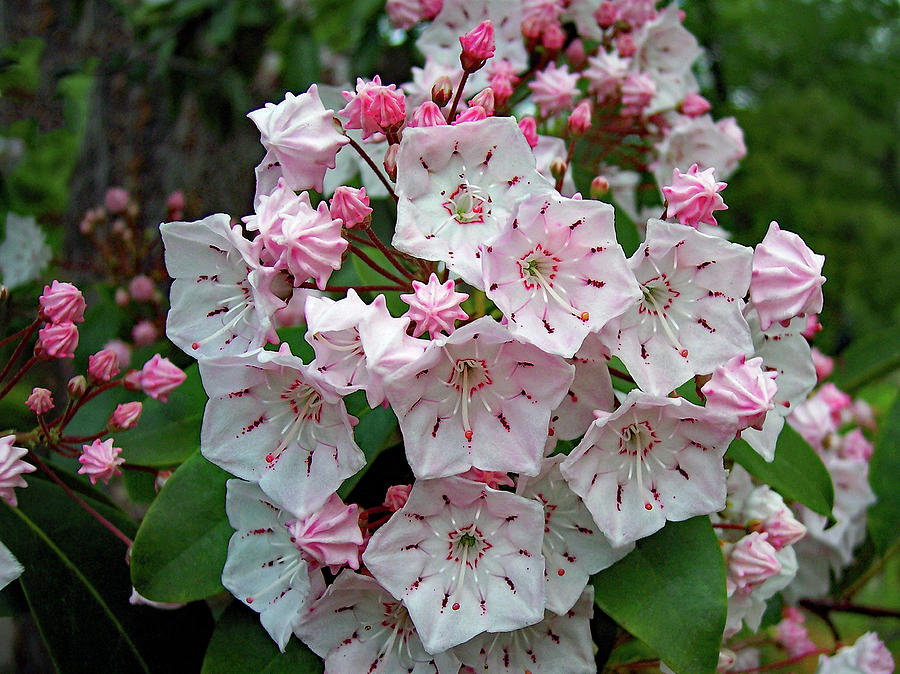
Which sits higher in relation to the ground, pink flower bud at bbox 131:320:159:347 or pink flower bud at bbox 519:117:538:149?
pink flower bud at bbox 519:117:538:149

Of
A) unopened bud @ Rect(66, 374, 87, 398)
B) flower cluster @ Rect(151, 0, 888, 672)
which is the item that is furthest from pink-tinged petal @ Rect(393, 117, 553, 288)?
unopened bud @ Rect(66, 374, 87, 398)

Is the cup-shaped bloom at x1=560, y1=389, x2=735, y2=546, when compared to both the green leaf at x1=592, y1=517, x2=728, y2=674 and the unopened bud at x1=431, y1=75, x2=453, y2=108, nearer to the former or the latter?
the green leaf at x1=592, y1=517, x2=728, y2=674

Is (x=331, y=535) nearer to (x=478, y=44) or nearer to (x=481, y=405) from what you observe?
(x=481, y=405)

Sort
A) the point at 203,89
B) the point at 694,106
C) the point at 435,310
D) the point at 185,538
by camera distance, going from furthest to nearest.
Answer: the point at 203,89, the point at 694,106, the point at 185,538, the point at 435,310

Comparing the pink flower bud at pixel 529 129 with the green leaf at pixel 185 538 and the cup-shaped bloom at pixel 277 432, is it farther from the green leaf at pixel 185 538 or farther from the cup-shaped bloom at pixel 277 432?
the green leaf at pixel 185 538

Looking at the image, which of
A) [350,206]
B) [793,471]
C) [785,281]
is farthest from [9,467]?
[793,471]

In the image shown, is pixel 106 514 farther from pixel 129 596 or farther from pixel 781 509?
pixel 781 509

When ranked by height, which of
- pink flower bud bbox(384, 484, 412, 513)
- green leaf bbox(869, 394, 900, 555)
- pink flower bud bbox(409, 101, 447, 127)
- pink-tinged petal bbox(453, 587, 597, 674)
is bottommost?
green leaf bbox(869, 394, 900, 555)
